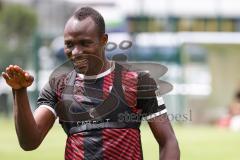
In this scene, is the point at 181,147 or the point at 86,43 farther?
the point at 181,147

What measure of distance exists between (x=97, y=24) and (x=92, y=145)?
612 millimetres

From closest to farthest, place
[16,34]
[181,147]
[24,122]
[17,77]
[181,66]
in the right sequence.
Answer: [17,77] < [24,122] < [181,147] < [181,66] < [16,34]

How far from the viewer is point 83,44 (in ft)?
12.9

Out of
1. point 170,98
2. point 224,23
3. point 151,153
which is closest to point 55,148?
point 151,153

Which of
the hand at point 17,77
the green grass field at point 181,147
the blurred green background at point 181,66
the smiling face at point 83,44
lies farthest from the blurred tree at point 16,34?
the hand at point 17,77

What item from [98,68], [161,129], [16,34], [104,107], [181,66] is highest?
[98,68]

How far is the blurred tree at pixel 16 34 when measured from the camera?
77.9 feet

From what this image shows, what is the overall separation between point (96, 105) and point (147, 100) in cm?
26

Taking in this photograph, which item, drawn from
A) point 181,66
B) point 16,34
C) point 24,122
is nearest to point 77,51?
point 24,122

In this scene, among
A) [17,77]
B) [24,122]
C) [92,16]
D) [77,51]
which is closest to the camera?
[17,77]

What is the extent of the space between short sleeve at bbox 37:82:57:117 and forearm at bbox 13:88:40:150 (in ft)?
0.68

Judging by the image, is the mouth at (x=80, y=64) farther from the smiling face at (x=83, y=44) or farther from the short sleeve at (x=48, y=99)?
the short sleeve at (x=48, y=99)

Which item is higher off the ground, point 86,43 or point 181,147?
point 86,43

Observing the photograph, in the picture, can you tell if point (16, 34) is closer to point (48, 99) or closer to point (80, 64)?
point (48, 99)
